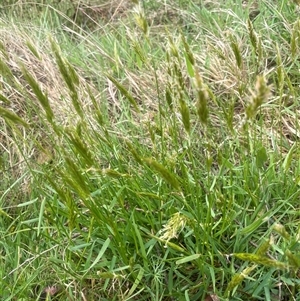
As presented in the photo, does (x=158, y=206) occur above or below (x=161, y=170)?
below

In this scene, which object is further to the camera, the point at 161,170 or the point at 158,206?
the point at 158,206

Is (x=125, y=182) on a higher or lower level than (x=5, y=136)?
higher

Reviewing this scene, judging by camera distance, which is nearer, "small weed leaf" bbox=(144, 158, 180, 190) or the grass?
"small weed leaf" bbox=(144, 158, 180, 190)

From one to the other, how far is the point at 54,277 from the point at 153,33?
167cm

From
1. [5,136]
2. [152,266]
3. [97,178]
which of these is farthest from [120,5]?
[152,266]

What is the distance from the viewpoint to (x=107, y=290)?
1575mm

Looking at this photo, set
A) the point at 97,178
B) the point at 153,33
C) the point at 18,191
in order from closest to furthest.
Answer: the point at 97,178 → the point at 18,191 → the point at 153,33

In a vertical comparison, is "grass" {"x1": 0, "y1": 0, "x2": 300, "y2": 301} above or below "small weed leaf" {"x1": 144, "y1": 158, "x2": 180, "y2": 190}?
below

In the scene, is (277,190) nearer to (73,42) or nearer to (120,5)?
(73,42)

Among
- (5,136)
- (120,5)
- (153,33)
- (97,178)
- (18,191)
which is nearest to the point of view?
(97,178)

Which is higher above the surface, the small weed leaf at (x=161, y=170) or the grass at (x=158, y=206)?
the small weed leaf at (x=161, y=170)

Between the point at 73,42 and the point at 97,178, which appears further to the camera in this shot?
the point at 73,42

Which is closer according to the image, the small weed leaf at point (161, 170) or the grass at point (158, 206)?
the small weed leaf at point (161, 170)

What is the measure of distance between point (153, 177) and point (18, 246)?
49 centimetres
